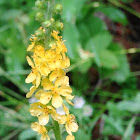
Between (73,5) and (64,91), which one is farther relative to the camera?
(73,5)

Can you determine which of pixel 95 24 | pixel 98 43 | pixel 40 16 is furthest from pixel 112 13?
pixel 40 16

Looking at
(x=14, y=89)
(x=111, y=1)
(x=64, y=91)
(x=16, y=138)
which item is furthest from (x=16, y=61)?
(x=64, y=91)

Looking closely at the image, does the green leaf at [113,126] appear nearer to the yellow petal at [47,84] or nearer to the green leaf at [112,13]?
the yellow petal at [47,84]

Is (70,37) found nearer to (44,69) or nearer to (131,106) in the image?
(131,106)

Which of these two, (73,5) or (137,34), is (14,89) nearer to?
(73,5)

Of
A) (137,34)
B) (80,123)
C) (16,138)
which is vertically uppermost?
(137,34)

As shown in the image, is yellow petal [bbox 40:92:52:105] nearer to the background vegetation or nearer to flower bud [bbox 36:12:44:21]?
flower bud [bbox 36:12:44:21]

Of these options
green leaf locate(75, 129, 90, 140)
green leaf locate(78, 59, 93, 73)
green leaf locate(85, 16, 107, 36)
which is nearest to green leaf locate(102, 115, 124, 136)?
green leaf locate(75, 129, 90, 140)
